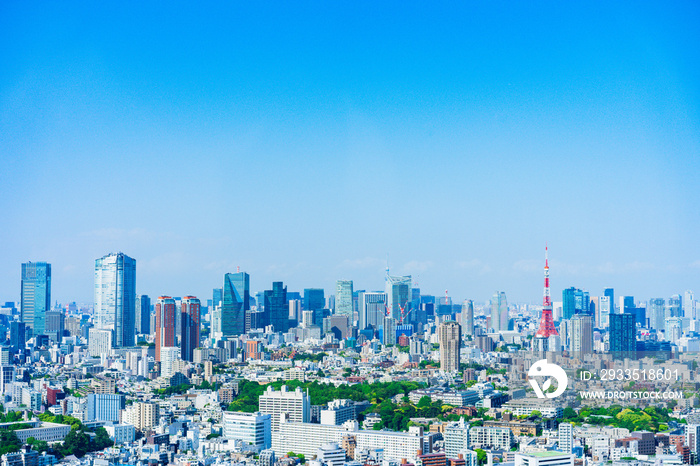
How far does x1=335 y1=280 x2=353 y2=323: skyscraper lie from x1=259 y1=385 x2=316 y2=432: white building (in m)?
10.4

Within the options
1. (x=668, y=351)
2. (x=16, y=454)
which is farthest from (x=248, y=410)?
(x=668, y=351)

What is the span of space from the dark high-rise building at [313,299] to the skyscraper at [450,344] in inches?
201

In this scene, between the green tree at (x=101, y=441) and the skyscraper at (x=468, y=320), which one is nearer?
the green tree at (x=101, y=441)

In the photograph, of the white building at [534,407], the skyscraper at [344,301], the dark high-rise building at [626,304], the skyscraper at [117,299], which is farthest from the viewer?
the skyscraper at [344,301]

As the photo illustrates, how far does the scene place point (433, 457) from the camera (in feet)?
23.5

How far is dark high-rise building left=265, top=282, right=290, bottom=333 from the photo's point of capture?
68.3ft

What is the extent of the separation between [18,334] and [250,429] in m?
9.42

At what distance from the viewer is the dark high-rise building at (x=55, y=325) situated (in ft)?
58.2

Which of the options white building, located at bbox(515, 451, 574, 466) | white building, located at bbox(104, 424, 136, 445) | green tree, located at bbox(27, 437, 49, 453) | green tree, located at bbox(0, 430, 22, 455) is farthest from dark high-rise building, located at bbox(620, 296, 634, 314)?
green tree, located at bbox(0, 430, 22, 455)

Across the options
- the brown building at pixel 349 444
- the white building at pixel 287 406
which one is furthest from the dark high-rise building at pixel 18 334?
the brown building at pixel 349 444

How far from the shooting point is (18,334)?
1658 centimetres

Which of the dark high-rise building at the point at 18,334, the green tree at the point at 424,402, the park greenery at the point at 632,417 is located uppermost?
the dark high-rise building at the point at 18,334

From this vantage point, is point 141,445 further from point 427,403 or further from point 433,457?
point 427,403

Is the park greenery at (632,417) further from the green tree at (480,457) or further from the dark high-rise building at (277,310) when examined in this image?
the dark high-rise building at (277,310)
